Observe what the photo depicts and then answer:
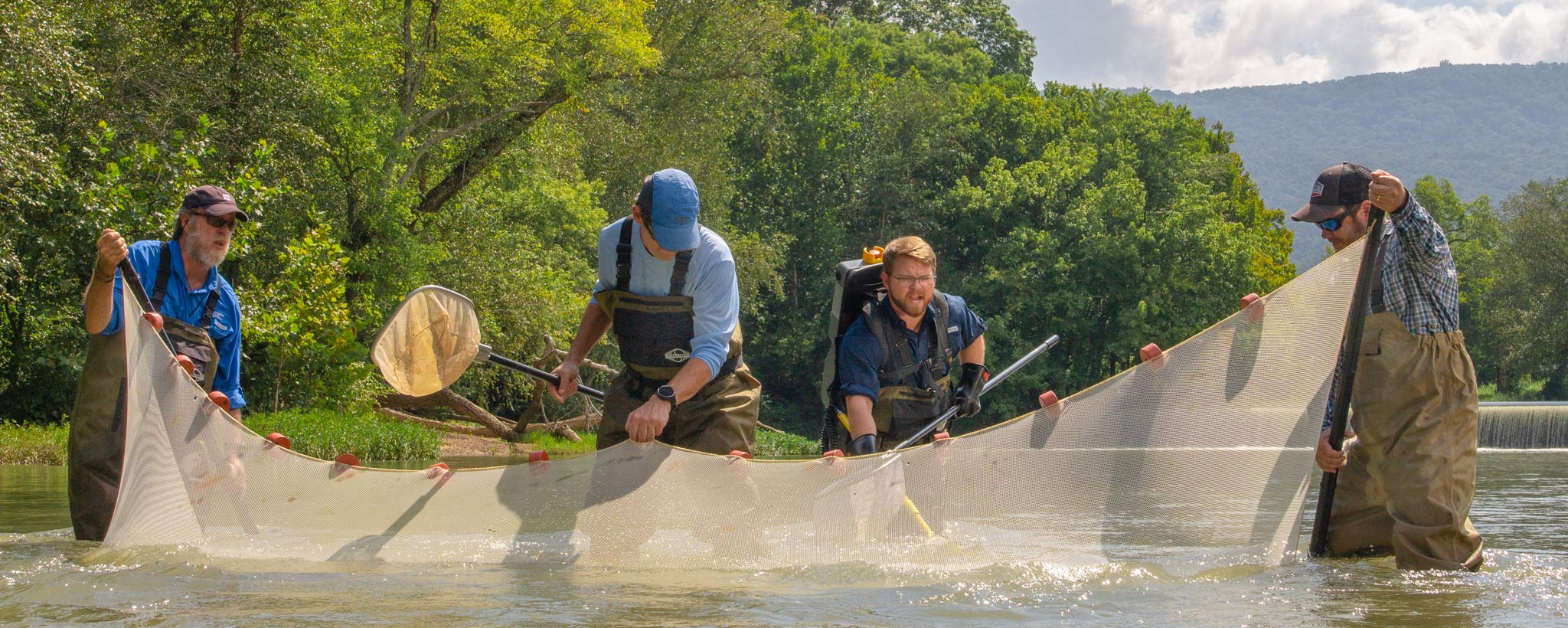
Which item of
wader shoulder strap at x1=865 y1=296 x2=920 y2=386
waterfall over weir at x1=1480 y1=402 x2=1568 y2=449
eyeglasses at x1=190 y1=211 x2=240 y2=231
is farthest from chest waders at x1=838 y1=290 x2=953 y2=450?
waterfall over weir at x1=1480 y1=402 x2=1568 y2=449

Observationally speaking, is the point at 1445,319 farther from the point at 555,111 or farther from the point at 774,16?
the point at 774,16

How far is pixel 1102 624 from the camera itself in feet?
16.4

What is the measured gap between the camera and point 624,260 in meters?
5.98

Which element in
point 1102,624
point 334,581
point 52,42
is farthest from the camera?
point 52,42

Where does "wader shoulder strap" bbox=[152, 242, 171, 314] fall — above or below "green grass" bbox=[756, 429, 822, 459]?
above

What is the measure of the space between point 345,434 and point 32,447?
3.79 metres

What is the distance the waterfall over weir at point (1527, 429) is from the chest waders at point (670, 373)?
26339 mm

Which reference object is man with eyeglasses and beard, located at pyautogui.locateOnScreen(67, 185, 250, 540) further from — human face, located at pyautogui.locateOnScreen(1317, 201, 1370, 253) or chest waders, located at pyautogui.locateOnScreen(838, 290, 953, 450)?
human face, located at pyautogui.locateOnScreen(1317, 201, 1370, 253)

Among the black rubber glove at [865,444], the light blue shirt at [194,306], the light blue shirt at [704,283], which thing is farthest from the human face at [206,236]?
the black rubber glove at [865,444]

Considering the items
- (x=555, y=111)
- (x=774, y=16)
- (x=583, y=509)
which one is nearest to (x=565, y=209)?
(x=555, y=111)

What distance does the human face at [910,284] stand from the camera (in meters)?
6.53

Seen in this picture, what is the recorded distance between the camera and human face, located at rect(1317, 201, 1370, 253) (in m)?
6.16

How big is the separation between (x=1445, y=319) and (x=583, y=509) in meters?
3.74

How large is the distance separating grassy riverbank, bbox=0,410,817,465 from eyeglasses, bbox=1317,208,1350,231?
40.4 feet
